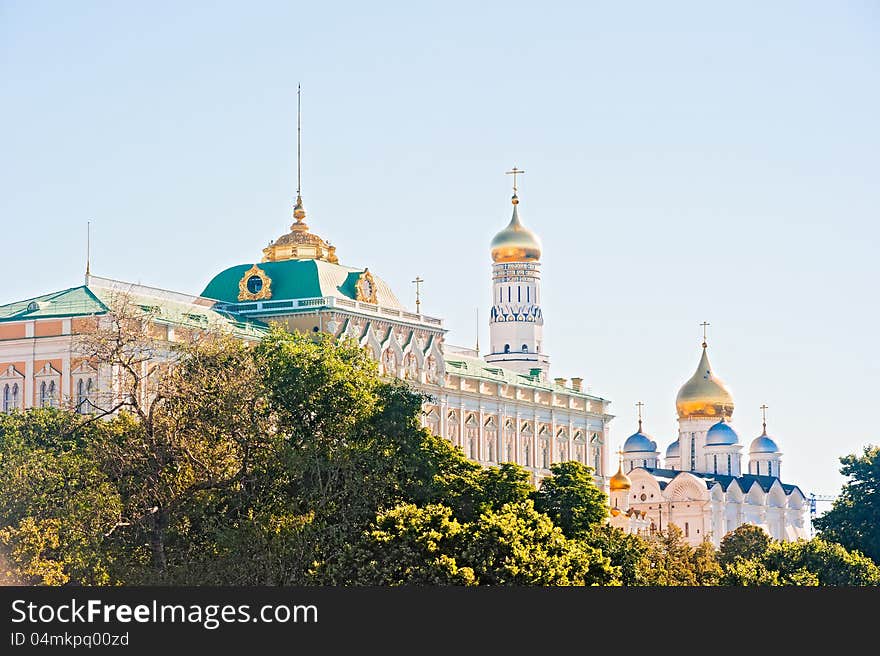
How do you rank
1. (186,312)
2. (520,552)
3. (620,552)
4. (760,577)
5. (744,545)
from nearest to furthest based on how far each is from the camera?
(520,552), (620,552), (760,577), (744,545), (186,312)

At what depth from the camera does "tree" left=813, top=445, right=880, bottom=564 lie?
11969cm

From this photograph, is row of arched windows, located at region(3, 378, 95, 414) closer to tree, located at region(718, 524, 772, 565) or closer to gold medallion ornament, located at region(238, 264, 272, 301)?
gold medallion ornament, located at region(238, 264, 272, 301)

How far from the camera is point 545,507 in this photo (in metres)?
85.5

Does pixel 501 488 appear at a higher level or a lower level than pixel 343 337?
lower

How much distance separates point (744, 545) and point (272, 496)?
61944 millimetres

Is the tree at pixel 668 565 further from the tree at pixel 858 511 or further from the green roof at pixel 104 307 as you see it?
the green roof at pixel 104 307

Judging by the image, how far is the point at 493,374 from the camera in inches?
6806

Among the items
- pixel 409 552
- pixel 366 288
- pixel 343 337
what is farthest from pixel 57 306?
pixel 409 552

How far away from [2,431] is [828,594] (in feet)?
153

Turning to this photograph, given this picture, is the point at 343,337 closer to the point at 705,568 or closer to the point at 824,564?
the point at 705,568

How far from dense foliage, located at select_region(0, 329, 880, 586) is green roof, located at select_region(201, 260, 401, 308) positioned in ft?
212

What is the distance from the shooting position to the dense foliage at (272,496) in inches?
2945

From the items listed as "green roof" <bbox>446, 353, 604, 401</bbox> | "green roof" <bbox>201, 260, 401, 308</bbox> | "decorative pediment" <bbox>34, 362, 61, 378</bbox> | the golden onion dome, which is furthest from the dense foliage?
the golden onion dome

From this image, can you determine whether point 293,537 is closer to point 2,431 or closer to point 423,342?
point 2,431
